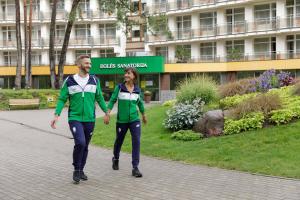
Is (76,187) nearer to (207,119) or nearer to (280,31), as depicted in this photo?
(207,119)

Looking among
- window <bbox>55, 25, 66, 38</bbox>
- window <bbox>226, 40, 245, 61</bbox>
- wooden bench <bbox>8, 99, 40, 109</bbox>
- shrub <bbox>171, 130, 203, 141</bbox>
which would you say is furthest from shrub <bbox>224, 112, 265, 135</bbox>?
window <bbox>55, 25, 66, 38</bbox>

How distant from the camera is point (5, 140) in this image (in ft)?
48.4

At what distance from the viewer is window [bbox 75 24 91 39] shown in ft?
208

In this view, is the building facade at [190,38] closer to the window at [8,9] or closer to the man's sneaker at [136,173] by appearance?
the window at [8,9]

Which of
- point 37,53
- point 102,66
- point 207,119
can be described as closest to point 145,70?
point 102,66

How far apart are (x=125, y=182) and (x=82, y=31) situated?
56.9 metres

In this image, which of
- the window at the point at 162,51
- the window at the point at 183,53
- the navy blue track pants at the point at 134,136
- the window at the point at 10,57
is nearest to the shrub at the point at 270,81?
the navy blue track pants at the point at 134,136

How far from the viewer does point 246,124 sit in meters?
12.2

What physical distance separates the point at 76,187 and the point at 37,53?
5814cm

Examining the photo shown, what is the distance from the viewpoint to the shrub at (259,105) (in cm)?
1262

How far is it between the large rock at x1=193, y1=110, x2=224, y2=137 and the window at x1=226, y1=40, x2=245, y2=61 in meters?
37.3

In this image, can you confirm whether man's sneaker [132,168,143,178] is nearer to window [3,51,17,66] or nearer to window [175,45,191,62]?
window [175,45,191,62]

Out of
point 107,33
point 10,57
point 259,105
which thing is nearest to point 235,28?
point 107,33

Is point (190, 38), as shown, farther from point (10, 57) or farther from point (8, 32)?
point (8, 32)
